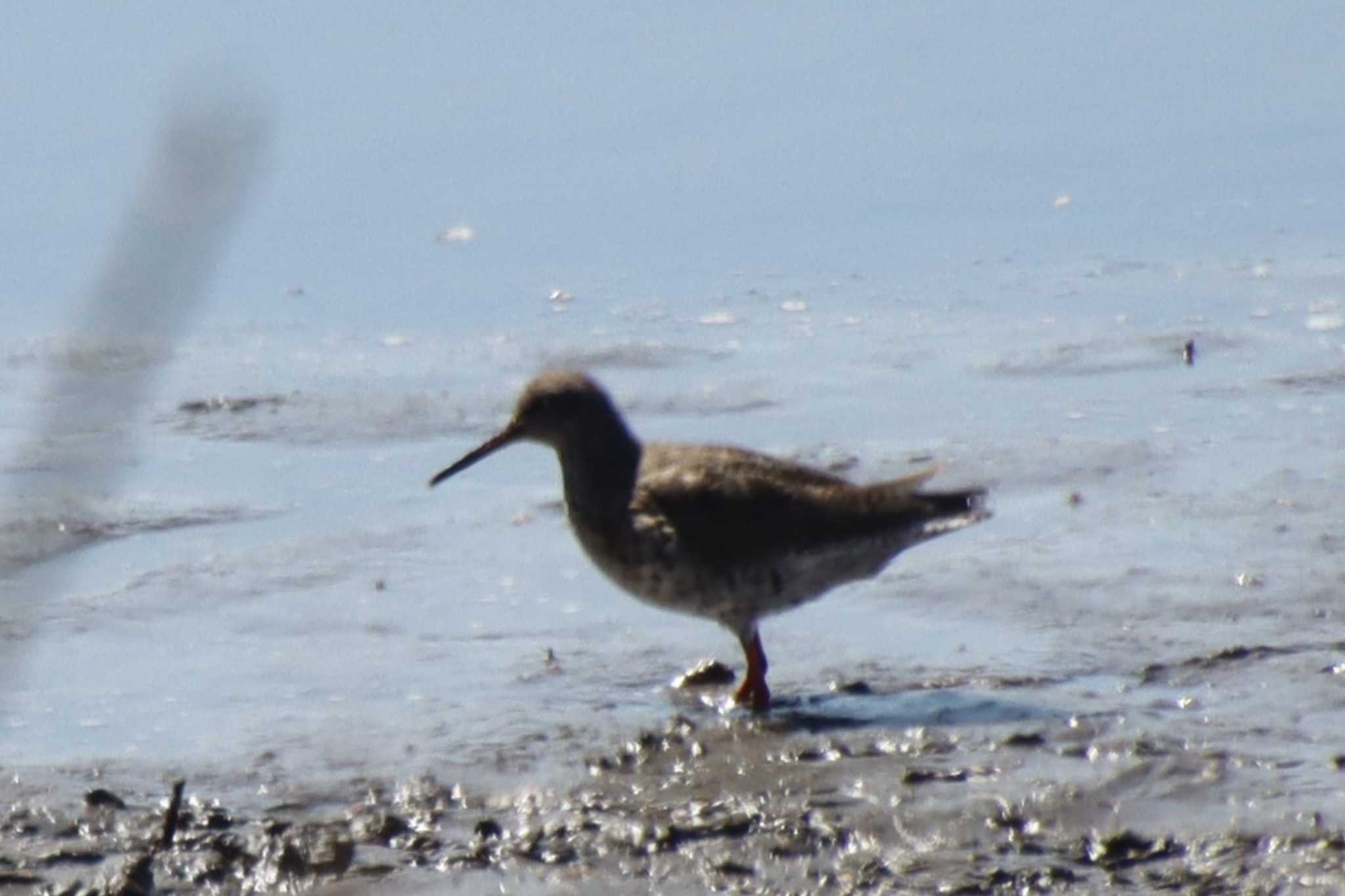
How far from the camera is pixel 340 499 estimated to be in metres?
8.66

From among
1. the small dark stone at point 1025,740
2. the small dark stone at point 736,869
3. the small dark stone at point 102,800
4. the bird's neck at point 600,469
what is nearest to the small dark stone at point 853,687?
the small dark stone at point 1025,740

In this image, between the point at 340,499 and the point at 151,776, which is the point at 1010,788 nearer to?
the point at 151,776

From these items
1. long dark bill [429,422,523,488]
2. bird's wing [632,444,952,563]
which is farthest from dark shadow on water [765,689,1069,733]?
long dark bill [429,422,523,488]

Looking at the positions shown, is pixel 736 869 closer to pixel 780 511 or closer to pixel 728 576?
pixel 728 576

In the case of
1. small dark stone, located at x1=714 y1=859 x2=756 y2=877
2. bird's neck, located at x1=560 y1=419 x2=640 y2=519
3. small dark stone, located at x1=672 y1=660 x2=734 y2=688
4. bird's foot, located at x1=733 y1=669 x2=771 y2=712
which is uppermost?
bird's neck, located at x1=560 y1=419 x2=640 y2=519

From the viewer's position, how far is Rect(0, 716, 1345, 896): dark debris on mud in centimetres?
472

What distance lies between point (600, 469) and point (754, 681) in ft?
2.88

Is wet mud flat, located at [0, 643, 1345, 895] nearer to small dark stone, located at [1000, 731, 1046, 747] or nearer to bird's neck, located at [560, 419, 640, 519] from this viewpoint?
small dark stone, located at [1000, 731, 1046, 747]

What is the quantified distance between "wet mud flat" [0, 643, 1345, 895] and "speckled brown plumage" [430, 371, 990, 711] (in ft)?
1.76

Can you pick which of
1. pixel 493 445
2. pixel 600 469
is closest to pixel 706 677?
pixel 600 469

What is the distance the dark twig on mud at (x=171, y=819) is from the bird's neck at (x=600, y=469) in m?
1.99

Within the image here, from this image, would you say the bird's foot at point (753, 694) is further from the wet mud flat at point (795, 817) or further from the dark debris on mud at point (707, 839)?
the dark debris on mud at point (707, 839)

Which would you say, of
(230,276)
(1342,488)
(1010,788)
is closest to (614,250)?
(230,276)

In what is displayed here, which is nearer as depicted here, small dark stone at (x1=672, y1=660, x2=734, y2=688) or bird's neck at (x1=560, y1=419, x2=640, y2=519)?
small dark stone at (x1=672, y1=660, x2=734, y2=688)
